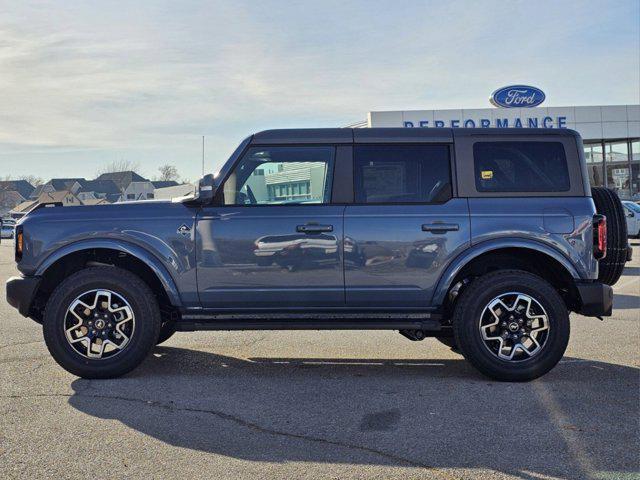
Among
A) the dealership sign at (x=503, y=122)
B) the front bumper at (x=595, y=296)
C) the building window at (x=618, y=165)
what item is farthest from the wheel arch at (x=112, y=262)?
the building window at (x=618, y=165)

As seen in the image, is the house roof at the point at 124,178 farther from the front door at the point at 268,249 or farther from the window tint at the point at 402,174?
the window tint at the point at 402,174

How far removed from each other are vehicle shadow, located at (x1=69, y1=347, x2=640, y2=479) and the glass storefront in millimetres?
33438

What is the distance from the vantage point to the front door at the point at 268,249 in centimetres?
563

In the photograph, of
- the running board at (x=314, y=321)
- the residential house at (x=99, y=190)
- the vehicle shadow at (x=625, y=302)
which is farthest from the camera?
the residential house at (x=99, y=190)

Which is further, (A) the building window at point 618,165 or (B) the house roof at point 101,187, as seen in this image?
(B) the house roof at point 101,187

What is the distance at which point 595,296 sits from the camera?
A: 561 centimetres

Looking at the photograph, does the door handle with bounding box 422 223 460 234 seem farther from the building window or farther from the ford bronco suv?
the building window

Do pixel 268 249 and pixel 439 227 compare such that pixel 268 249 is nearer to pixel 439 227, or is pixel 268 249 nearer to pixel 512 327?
pixel 439 227

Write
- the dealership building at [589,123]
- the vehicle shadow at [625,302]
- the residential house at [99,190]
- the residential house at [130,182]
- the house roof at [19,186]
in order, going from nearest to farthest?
the vehicle shadow at [625,302] < the dealership building at [589,123] < the residential house at [130,182] < the residential house at [99,190] < the house roof at [19,186]

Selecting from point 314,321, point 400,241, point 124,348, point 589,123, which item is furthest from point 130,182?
point 400,241

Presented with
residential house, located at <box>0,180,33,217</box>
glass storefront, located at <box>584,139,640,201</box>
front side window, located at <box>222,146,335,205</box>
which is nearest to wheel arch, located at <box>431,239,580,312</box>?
front side window, located at <box>222,146,335,205</box>

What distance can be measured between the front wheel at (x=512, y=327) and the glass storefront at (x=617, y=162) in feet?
109

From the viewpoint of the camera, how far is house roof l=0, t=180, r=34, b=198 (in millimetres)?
108938

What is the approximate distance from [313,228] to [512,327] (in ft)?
5.89
